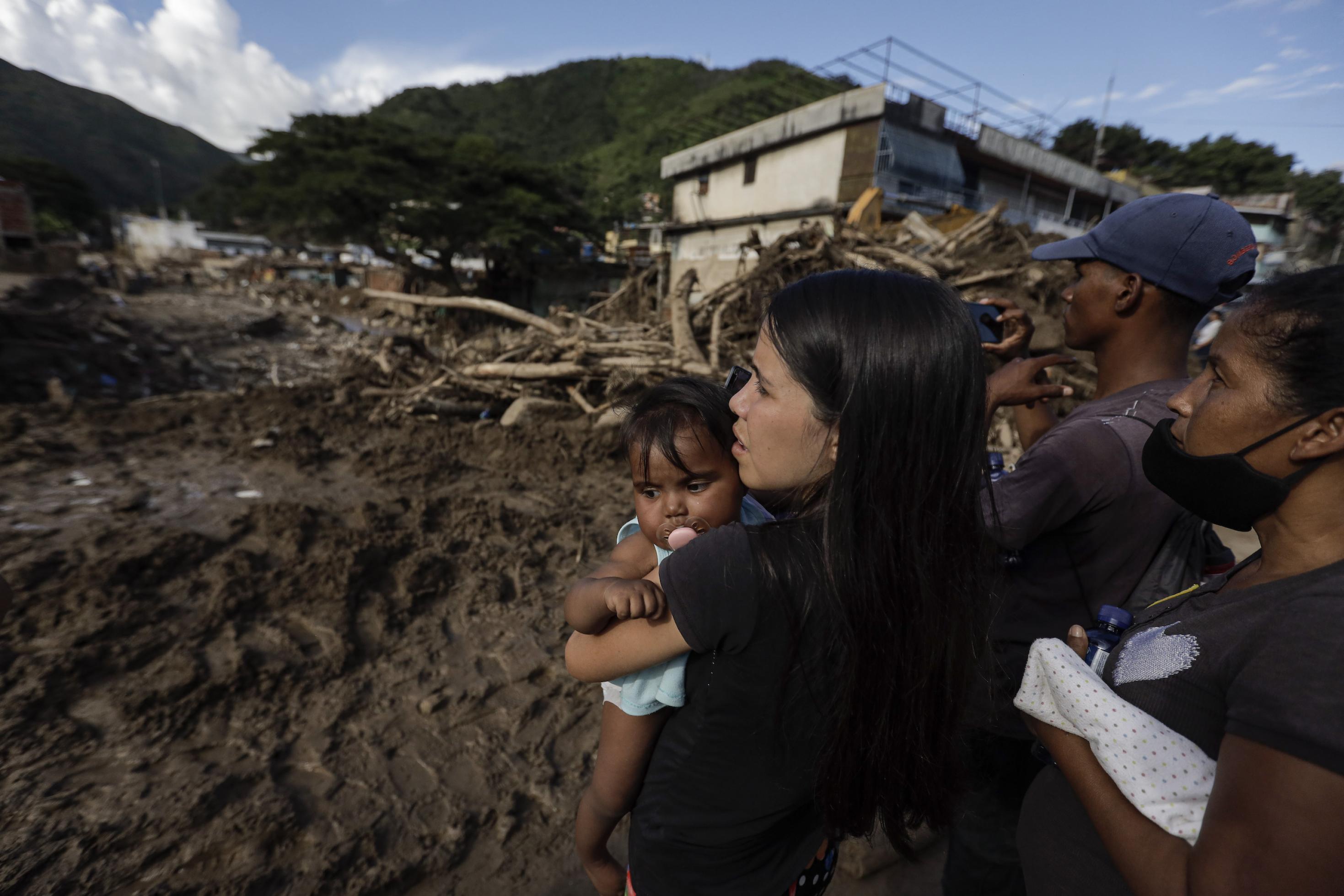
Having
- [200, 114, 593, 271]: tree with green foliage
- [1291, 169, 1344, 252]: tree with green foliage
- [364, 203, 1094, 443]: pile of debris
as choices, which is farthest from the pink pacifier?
[1291, 169, 1344, 252]: tree with green foliage

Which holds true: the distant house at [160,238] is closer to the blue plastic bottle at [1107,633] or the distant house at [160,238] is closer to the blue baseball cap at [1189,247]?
the blue baseball cap at [1189,247]

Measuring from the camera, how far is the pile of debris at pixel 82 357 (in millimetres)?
7664

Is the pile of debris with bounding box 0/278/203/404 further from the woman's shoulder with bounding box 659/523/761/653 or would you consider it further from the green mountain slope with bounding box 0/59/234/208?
Result: the green mountain slope with bounding box 0/59/234/208

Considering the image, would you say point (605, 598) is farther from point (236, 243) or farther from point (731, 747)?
point (236, 243)

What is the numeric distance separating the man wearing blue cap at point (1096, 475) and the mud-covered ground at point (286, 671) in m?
1.01

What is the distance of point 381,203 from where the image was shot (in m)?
21.0

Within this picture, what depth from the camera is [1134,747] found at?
0.91 metres

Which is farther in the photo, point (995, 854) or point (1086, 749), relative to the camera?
point (995, 854)

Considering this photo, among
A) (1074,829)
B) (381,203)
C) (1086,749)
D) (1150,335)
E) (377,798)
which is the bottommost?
(377,798)

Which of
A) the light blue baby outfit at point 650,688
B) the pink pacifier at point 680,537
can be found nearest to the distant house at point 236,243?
the pink pacifier at point 680,537

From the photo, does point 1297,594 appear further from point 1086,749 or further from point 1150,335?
point 1150,335

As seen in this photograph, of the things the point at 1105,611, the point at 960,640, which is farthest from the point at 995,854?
the point at 960,640

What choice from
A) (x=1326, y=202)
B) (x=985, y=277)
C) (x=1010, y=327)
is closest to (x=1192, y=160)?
(x=1326, y=202)

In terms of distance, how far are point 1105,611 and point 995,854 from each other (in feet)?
3.53
